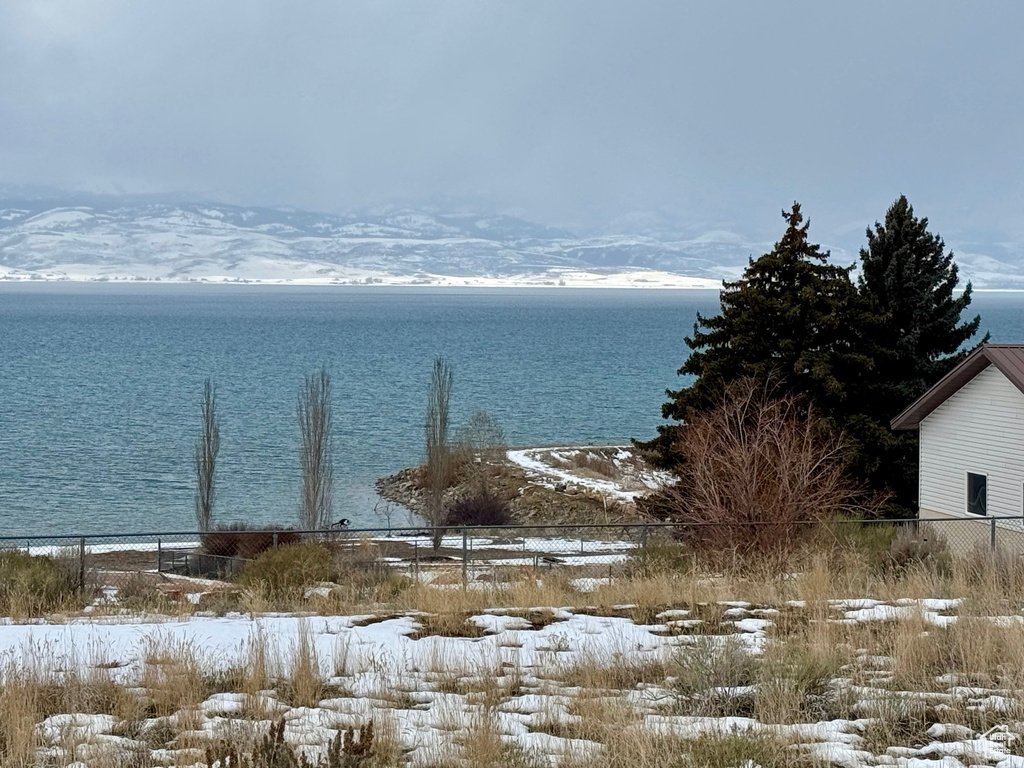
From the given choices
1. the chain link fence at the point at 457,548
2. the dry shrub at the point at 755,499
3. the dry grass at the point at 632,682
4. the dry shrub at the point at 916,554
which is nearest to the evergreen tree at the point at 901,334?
the chain link fence at the point at 457,548

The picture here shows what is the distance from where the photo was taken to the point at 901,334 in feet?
121

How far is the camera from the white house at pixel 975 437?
85.0 feet

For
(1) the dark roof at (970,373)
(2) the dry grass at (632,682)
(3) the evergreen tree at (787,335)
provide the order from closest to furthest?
1. (2) the dry grass at (632,682)
2. (1) the dark roof at (970,373)
3. (3) the evergreen tree at (787,335)

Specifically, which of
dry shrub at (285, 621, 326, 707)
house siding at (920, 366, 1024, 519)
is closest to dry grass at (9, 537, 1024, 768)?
dry shrub at (285, 621, 326, 707)

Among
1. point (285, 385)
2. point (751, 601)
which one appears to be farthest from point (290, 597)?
point (285, 385)

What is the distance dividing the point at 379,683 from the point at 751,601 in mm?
4798

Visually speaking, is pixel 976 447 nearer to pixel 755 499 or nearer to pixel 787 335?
pixel 787 335

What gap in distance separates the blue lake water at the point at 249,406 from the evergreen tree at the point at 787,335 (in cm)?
1701

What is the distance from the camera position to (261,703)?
23.8ft

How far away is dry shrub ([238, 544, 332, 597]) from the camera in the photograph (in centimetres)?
1592

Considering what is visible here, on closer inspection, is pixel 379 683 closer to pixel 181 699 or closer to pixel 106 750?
pixel 181 699

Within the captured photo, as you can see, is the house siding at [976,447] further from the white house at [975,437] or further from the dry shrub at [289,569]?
the dry shrub at [289,569]

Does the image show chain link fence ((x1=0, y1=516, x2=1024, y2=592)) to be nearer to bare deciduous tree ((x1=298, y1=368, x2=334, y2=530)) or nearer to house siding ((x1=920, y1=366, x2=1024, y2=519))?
house siding ((x1=920, y1=366, x2=1024, y2=519))

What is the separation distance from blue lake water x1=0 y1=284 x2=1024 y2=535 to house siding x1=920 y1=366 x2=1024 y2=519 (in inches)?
938
